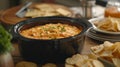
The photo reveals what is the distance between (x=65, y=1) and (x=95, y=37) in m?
1.00

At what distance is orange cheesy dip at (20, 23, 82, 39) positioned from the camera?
39.1 inches

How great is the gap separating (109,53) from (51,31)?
0.84 ft

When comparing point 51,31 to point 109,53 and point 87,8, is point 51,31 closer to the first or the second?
point 109,53

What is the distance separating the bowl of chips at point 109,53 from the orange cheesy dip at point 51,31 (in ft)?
0.42

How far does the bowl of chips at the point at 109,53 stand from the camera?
88 cm

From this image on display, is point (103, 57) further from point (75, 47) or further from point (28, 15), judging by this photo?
point (28, 15)

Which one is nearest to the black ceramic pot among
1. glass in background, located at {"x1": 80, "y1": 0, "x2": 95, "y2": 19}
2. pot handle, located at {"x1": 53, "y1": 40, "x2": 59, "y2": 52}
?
pot handle, located at {"x1": 53, "y1": 40, "x2": 59, "y2": 52}

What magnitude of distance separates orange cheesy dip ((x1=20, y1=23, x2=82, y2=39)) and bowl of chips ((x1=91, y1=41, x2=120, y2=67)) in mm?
129

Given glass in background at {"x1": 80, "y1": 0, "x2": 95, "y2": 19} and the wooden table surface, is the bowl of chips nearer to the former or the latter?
the wooden table surface

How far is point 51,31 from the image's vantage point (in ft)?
3.39

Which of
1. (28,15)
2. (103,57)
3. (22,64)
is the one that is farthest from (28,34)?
(28,15)

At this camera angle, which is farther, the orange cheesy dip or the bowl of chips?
the orange cheesy dip

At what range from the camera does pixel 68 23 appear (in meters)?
1.14

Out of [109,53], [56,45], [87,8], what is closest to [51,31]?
[56,45]
